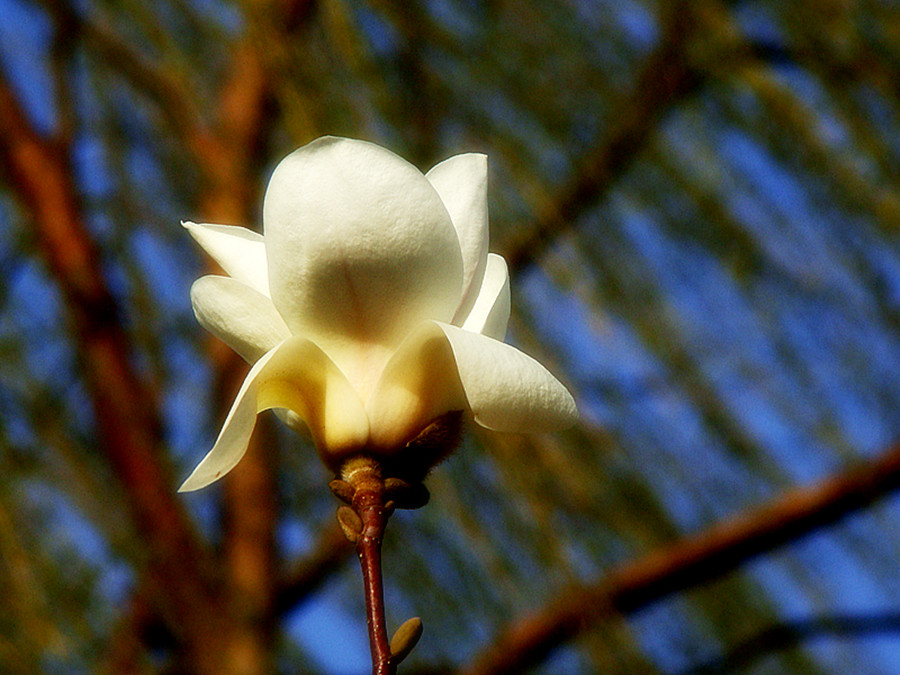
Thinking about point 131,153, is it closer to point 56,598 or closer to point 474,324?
point 56,598

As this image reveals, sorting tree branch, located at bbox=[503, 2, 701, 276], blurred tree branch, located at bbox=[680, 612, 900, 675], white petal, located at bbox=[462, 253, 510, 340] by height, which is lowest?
blurred tree branch, located at bbox=[680, 612, 900, 675]

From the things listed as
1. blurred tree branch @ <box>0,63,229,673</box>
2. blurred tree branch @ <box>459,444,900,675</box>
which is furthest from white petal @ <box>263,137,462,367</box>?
blurred tree branch @ <box>0,63,229,673</box>

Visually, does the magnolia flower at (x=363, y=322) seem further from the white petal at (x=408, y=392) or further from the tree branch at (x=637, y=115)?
the tree branch at (x=637, y=115)

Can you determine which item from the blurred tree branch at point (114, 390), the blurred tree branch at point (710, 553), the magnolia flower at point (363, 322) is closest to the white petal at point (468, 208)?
the magnolia flower at point (363, 322)

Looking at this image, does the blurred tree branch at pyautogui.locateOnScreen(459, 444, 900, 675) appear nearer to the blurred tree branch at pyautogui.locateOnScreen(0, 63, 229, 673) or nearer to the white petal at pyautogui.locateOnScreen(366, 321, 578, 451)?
the blurred tree branch at pyautogui.locateOnScreen(0, 63, 229, 673)

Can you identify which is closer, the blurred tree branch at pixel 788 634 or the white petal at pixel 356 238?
the white petal at pixel 356 238

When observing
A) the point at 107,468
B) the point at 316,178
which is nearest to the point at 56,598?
the point at 107,468

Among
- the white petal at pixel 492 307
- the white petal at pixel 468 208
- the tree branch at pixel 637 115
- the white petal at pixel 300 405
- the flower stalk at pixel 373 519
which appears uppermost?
the white petal at pixel 468 208
